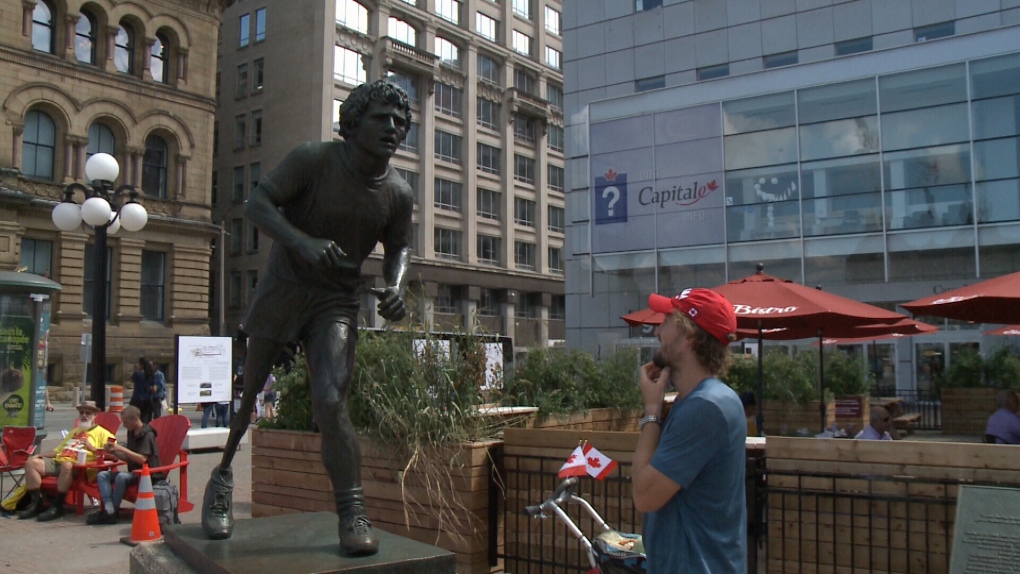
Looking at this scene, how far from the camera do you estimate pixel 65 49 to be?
38.3 m

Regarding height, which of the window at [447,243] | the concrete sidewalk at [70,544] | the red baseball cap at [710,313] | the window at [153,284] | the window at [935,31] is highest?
the window at [935,31]

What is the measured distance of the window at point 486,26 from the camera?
61.9 meters

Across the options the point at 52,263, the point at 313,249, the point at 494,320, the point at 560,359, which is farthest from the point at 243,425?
the point at 494,320

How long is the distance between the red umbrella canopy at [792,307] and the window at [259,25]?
50.0 m

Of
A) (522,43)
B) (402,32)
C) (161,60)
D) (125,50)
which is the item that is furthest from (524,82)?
(125,50)

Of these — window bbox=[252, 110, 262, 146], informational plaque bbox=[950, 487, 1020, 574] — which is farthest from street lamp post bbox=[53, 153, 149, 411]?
window bbox=[252, 110, 262, 146]

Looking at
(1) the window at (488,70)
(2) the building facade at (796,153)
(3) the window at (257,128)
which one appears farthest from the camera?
(1) the window at (488,70)

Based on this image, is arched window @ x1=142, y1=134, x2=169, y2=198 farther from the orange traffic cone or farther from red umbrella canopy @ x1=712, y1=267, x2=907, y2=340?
red umbrella canopy @ x1=712, y1=267, x2=907, y2=340

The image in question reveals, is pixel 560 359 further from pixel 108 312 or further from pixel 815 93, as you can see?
pixel 108 312

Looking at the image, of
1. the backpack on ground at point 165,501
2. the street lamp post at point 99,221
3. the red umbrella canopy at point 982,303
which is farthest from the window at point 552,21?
the backpack on ground at point 165,501

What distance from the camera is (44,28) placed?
125 ft

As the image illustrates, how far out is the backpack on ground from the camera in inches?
348

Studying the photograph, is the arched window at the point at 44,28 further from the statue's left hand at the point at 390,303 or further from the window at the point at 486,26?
the statue's left hand at the point at 390,303

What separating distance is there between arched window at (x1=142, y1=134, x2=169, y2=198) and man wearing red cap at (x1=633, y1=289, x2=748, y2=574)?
4273cm
